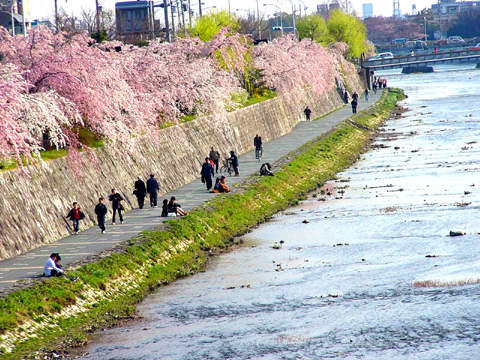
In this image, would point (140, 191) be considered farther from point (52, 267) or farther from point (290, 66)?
point (290, 66)

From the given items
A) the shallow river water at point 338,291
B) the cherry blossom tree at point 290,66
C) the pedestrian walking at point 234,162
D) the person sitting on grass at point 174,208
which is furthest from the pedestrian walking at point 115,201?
the cherry blossom tree at point 290,66

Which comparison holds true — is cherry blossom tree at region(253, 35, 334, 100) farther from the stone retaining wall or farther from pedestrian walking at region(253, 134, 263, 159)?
pedestrian walking at region(253, 134, 263, 159)

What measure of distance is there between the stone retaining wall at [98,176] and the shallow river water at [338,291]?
4.66 meters

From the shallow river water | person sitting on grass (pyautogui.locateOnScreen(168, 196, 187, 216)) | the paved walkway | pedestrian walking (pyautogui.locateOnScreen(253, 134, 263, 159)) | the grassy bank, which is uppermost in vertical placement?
pedestrian walking (pyautogui.locateOnScreen(253, 134, 263, 159))

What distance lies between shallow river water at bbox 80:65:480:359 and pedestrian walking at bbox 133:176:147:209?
15.5 ft

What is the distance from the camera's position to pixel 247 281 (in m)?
21.0

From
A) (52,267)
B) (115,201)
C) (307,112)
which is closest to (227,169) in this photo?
(115,201)

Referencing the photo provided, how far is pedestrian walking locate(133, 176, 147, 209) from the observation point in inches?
1045

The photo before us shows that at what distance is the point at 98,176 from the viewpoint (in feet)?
83.5

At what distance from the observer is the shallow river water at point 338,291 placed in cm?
1581

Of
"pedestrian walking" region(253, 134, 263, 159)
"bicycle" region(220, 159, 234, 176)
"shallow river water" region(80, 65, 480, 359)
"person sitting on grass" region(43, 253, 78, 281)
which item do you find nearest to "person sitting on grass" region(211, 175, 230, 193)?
"shallow river water" region(80, 65, 480, 359)

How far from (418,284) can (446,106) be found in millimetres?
63654

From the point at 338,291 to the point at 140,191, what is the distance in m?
10.5

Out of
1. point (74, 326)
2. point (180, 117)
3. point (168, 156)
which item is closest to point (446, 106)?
point (180, 117)
